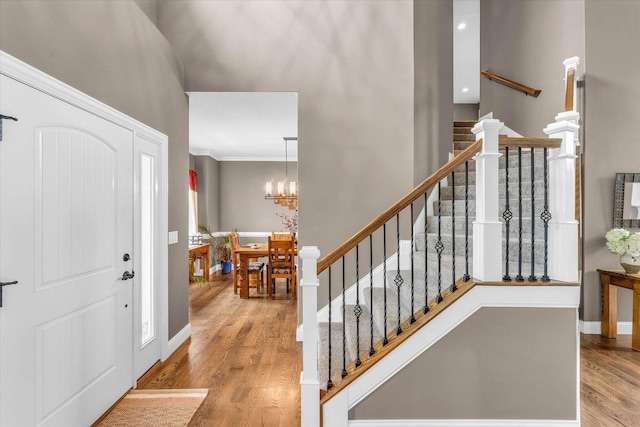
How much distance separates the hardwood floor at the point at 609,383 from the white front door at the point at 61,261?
3009 millimetres

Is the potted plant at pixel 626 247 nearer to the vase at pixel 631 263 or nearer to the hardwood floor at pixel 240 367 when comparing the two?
the vase at pixel 631 263

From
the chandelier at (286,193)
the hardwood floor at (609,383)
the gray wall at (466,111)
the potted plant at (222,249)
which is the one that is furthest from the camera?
the gray wall at (466,111)

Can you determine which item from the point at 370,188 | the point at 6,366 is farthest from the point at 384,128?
the point at 6,366

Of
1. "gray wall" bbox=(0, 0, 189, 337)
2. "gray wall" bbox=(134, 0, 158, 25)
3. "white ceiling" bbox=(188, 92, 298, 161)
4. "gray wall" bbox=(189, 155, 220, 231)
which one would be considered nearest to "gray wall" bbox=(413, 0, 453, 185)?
"white ceiling" bbox=(188, 92, 298, 161)

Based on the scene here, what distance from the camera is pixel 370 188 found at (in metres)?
3.69

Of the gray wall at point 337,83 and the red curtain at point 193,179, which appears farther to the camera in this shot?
the red curtain at point 193,179

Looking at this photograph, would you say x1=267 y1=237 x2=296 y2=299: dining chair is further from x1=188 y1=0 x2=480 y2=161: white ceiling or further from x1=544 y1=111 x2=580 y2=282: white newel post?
x1=544 y1=111 x2=580 y2=282: white newel post

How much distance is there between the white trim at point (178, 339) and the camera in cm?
334

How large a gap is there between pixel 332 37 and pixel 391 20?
611 mm

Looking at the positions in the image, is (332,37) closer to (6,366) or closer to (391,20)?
(391,20)

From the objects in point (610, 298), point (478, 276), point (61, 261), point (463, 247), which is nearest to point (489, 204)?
point (478, 276)

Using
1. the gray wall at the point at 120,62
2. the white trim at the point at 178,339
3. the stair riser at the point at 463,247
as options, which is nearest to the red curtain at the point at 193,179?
the gray wall at the point at 120,62

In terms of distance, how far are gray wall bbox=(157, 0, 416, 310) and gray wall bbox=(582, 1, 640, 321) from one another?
187 centimetres

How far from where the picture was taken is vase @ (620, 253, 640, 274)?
3.38m
